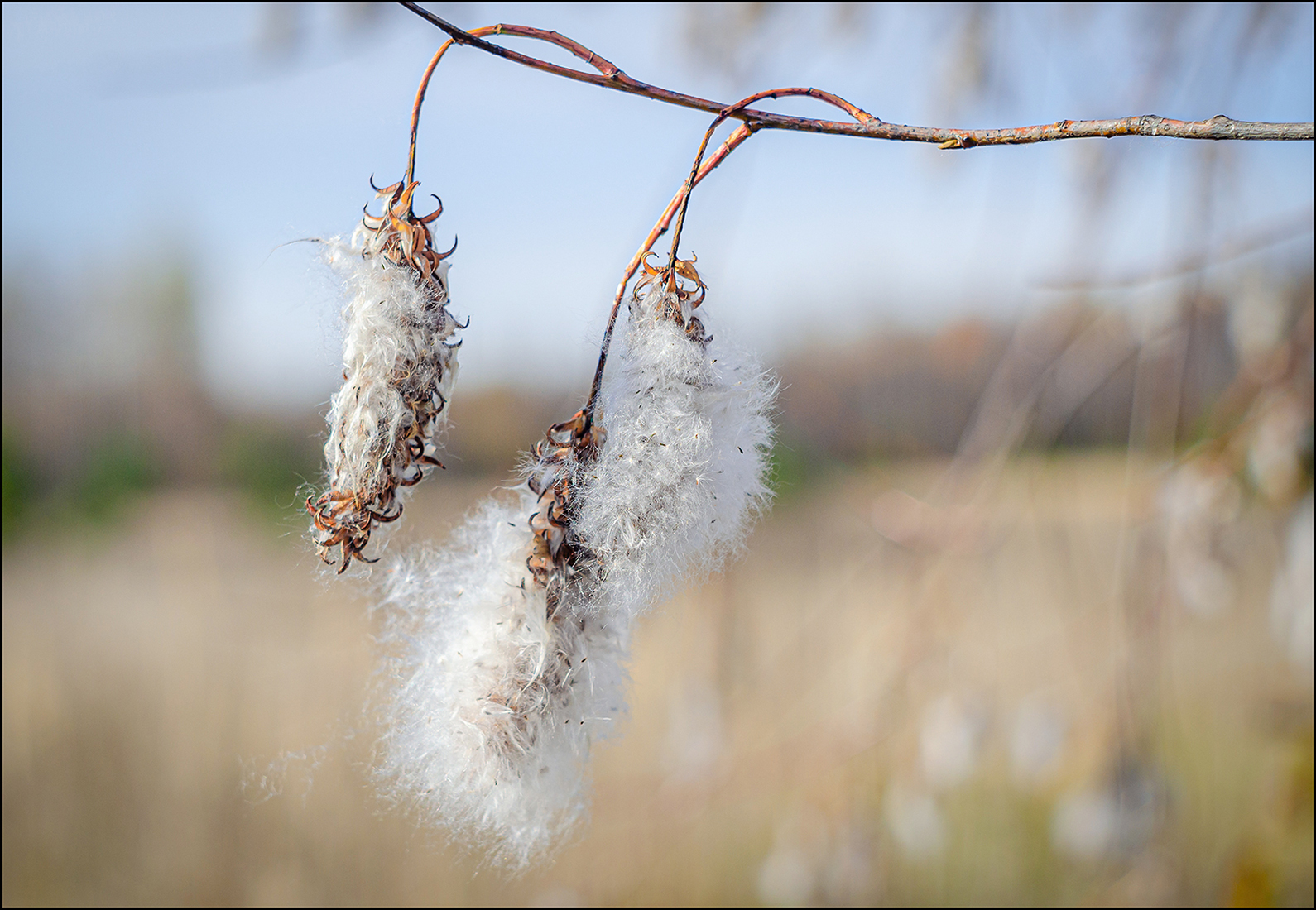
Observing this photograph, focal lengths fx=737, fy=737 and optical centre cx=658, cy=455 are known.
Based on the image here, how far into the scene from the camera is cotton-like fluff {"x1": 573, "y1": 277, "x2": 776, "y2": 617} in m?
0.48

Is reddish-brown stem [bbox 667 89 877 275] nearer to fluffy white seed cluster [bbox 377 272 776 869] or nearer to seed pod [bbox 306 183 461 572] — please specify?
fluffy white seed cluster [bbox 377 272 776 869]

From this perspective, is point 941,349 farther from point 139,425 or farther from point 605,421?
point 139,425

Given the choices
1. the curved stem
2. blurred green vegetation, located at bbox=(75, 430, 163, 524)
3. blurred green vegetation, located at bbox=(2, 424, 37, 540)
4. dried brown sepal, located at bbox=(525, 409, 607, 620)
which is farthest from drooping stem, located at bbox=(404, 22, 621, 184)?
blurred green vegetation, located at bbox=(2, 424, 37, 540)

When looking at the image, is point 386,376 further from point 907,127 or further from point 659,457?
point 907,127

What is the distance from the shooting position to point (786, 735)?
10.3ft

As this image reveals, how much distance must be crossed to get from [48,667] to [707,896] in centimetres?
357

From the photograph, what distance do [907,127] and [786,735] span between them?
3091 mm

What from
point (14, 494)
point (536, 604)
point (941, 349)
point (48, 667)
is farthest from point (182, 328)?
point (536, 604)

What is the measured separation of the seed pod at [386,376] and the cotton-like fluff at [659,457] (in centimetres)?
11

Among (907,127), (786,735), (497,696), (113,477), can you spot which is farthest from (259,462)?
(907,127)

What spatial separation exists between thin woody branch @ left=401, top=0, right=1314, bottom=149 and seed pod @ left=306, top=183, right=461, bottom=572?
129 millimetres

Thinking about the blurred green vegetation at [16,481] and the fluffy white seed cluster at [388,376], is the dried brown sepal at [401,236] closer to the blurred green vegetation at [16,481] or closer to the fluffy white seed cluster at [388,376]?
the fluffy white seed cluster at [388,376]

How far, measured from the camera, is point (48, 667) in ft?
12.7

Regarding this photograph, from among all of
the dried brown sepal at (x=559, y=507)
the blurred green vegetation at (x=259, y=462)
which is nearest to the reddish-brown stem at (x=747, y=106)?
the dried brown sepal at (x=559, y=507)
